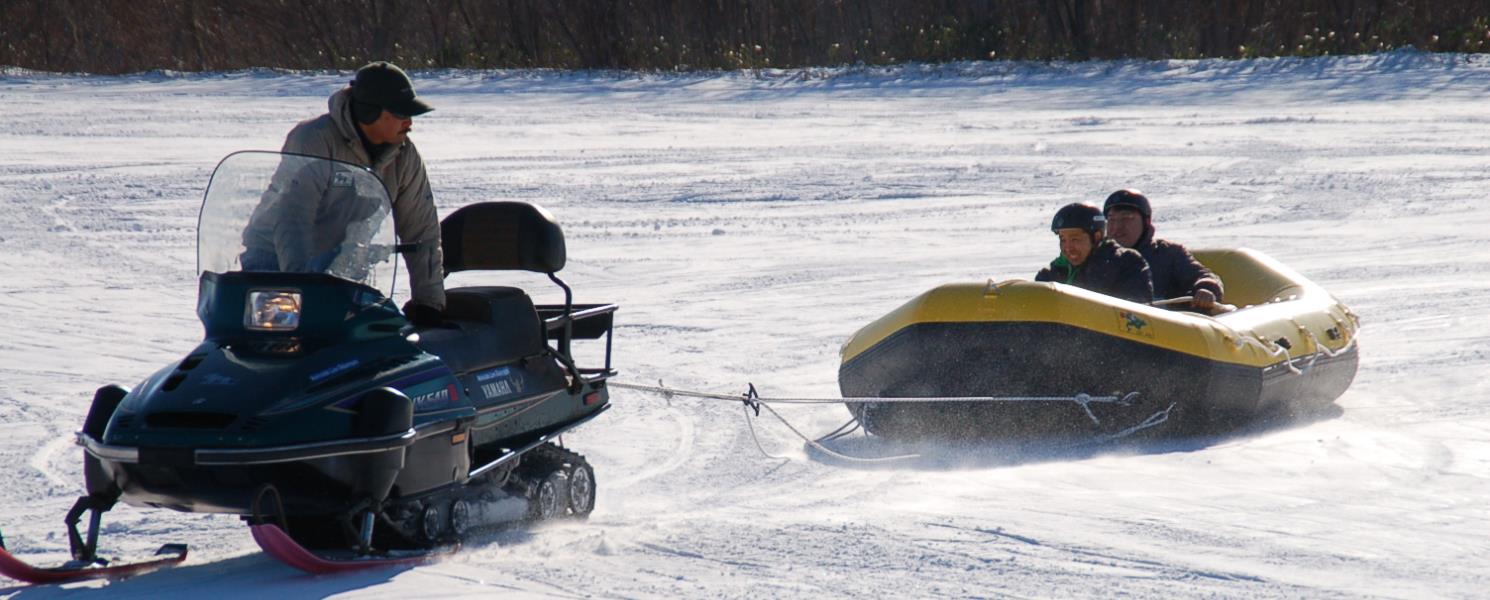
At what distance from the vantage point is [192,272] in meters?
11.3

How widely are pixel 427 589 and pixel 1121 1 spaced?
65.3ft

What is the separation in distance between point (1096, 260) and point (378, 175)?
3758mm

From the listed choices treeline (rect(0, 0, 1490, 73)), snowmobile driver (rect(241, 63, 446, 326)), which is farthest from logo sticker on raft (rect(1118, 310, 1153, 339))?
treeline (rect(0, 0, 1490, 73))

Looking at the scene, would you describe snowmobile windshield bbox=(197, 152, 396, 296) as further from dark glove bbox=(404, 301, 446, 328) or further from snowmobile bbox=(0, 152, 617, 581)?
dark glove bbox=(404, 301, 446, 328)

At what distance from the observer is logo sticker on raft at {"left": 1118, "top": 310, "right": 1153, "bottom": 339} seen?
6.84 m

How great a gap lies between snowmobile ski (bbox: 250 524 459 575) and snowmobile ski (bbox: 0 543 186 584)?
1.05ft

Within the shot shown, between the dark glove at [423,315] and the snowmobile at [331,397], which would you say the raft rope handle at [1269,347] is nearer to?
the snowmobile at [331,397]

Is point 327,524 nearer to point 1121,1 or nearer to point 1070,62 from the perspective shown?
point 1070,62

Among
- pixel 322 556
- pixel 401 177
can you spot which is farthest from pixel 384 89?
pixel 322 556

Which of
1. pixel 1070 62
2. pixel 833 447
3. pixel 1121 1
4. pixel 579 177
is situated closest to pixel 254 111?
pixel 579 177

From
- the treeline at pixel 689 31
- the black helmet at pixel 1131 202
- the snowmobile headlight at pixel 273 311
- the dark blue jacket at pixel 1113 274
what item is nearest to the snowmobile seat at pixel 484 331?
the snowmobile headlight at pixel 273 311

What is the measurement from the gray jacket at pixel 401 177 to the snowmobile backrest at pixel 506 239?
15cm

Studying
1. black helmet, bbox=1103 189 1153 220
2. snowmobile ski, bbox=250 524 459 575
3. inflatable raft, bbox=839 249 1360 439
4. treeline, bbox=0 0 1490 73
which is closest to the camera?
snowmobile ski, bbox=250 524 459 575

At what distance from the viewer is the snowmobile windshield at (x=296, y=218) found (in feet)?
15.0
